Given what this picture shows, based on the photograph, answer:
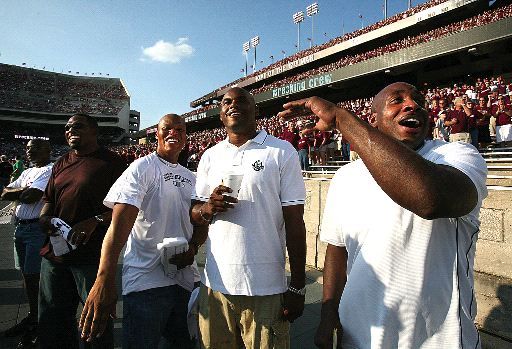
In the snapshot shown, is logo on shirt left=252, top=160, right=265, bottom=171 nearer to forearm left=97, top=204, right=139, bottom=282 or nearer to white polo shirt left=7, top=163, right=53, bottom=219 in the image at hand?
forearm left=97, top=204, right=139, bottom=282

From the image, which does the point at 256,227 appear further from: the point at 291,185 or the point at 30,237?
the point at 30,237

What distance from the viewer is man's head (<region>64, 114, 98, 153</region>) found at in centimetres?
275

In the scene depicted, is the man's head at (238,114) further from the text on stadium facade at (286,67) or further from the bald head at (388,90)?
the text on stadium facade at (286,67)

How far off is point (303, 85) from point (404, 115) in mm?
27256

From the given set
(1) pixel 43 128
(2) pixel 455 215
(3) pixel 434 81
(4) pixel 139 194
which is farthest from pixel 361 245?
(1) pixel 43 128

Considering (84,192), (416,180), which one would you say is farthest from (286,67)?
(416,180)

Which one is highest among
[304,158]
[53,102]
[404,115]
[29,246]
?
[53,102]

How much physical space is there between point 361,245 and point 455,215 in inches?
16.0

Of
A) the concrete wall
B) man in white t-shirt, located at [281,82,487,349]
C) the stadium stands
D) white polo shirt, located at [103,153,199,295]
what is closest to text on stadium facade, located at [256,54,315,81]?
the stadium stands

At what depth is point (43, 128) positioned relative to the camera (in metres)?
56.2

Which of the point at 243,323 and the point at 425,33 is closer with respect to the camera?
the point at 243,323

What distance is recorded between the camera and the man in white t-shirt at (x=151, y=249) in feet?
6.52

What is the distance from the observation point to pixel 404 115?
1.32 meters

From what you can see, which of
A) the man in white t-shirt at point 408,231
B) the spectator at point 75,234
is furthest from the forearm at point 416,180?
the spectator at point 75,234
